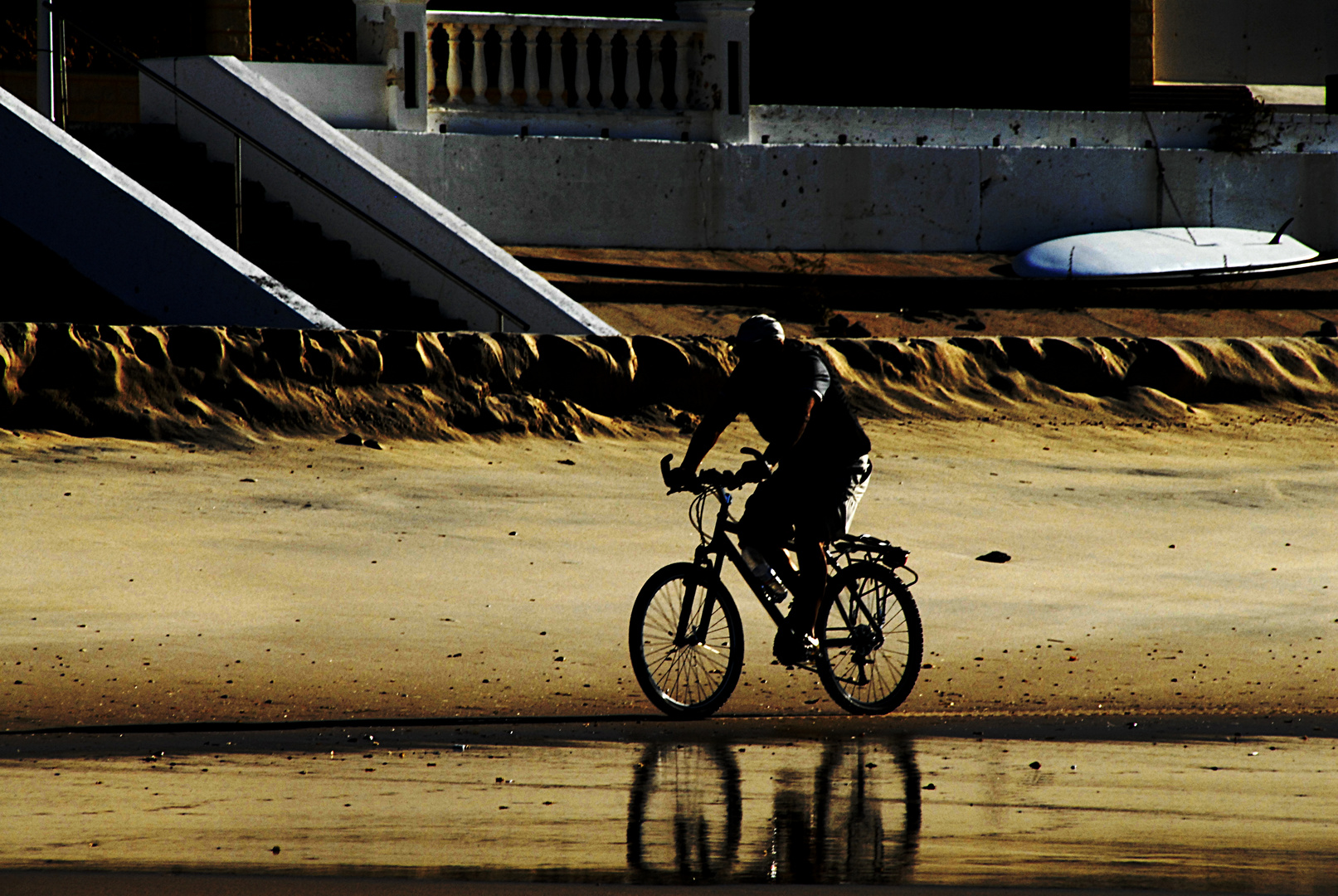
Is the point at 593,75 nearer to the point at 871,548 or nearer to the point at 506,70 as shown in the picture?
the point at 506,70

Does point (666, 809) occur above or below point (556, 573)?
above

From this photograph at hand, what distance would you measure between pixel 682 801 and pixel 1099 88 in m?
17.4


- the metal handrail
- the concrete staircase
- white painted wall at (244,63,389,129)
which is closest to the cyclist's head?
the metal handrail

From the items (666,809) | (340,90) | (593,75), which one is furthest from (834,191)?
(666,809)

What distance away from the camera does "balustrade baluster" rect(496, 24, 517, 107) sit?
17953 millimetres

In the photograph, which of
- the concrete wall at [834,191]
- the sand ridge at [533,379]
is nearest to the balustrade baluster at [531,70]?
the concrete wall at [834,191]

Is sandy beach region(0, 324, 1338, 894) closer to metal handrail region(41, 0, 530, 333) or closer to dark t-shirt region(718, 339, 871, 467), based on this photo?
metal handrail region(41, 0, 530, 333)

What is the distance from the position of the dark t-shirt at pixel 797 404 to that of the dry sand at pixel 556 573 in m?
1.10

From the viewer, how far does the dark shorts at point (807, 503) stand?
7746mm

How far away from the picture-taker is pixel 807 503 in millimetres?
7750

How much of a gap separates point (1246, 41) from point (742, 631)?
17044mm

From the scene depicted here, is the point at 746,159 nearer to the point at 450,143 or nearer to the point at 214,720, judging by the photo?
the point at 450,143

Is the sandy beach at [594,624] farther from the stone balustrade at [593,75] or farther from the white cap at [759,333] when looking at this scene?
the stone balustrade at [593,75]

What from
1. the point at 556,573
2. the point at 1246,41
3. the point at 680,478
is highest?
the point at 1246,41
